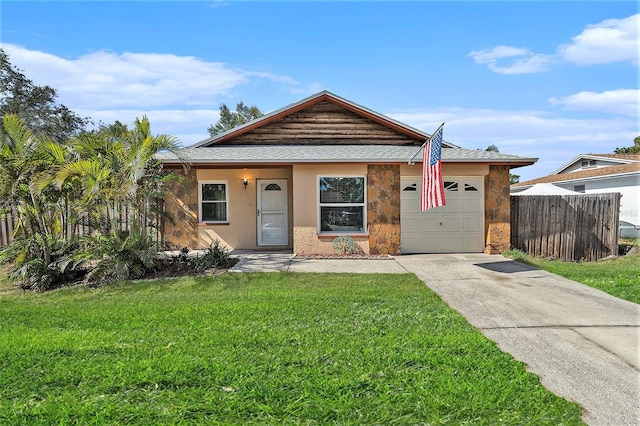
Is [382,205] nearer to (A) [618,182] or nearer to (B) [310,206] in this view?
(B) [310,206]

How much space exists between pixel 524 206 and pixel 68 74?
15.5 metres


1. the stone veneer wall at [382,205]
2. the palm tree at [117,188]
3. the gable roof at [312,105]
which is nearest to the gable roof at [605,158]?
the gable roof at [312,105]

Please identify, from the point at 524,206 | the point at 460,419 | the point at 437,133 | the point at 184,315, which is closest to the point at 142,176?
the point at 184,315

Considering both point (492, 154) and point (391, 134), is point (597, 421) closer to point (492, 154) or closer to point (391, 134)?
point (492, 154)

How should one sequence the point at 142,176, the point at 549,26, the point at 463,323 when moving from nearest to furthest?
1. the point at 463,323
2. the point at 142,176
3. the point at 549,26

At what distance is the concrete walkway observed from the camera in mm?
3223

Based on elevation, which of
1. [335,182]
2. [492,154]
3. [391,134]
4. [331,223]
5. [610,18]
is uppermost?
[610,18]

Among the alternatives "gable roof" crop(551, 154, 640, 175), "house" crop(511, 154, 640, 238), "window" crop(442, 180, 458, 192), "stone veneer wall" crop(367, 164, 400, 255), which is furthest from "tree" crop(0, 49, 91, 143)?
"gable roof" crop(551, 154, 640, 175)

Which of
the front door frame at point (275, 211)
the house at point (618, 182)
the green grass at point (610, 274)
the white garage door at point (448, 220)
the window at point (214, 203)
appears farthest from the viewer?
the house at point (618, 182)

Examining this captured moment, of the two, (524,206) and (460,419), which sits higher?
(524,206)

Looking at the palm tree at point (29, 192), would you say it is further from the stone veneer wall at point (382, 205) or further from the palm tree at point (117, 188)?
the stone veneer wall at point (382, 205)

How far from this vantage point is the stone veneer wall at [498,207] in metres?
11.1

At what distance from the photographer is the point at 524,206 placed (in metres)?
11.6

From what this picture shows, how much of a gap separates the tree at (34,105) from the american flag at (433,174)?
23.9 metres
